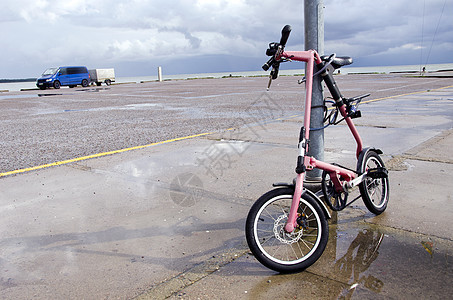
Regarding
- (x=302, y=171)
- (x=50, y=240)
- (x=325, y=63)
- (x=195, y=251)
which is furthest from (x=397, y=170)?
(x=50, y=240)

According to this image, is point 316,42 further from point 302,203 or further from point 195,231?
point 195,231

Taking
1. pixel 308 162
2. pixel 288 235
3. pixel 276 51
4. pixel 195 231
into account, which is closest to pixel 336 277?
pixel 288 235

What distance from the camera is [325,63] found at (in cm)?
348

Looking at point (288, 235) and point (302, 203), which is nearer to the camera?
point (302, 203)

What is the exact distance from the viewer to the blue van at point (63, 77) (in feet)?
115

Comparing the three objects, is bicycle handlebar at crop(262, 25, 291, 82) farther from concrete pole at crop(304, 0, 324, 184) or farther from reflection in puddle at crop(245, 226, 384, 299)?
reflection in puddle at crop(245, 226, 384, 299)

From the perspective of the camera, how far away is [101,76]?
41656 millimetres

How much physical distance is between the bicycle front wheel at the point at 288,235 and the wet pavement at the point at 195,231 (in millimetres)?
91

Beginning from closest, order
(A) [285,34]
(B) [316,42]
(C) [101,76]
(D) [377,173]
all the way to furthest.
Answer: (A) [285,34] → (D) [377,173] → (B) [316,42] → (C) [101,76]

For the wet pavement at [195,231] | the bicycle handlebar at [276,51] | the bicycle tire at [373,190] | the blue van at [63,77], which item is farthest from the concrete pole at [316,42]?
the blue van at [63,77]

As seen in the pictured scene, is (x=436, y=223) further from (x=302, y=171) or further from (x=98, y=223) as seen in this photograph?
(x=98, y=223)

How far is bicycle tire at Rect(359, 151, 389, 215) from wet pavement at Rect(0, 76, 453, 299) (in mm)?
100

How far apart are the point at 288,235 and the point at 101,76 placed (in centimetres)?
4159

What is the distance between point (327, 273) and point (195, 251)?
995 mm
